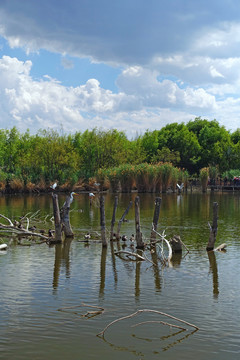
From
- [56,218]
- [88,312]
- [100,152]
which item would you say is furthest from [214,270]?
[100,152]

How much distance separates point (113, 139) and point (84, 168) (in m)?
7.24

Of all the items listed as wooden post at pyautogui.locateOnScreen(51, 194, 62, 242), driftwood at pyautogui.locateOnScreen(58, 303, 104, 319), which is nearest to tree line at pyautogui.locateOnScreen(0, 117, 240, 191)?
wooden post at pyautogui.locateOnScreen(51, 194, 62, 242)

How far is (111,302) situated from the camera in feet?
39.6

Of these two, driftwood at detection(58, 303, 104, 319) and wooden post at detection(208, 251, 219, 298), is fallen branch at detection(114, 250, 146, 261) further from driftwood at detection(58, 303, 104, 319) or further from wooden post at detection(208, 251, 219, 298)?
driftwood at detection(58, 303, 104, 319)

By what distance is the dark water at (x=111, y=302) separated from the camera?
9.30m

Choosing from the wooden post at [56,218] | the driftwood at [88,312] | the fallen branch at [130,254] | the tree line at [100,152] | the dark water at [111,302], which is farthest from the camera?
the tree line at [100,152]

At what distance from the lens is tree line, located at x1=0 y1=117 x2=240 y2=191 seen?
67.9 meters

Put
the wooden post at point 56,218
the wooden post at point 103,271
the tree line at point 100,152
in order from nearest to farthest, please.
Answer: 1. the wooden post at point 103,271
2. the wooden post at point 56,218
3. the tree line at point 100,152

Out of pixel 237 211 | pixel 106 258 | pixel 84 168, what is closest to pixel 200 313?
pixel 106 258

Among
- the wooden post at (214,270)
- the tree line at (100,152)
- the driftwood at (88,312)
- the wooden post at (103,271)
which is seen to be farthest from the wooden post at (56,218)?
the tree line at (100,152)

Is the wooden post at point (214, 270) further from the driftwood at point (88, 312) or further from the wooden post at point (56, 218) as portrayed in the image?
the wooden post at point (56, 218)

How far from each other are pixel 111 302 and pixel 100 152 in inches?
2683

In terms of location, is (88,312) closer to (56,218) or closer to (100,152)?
(56,218)

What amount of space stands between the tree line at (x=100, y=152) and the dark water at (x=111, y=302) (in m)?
46.4
